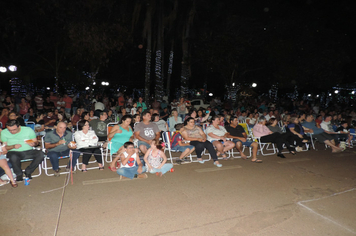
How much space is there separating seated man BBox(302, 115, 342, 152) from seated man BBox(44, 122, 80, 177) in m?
7.52

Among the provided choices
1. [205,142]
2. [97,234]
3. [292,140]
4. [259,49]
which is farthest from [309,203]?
[259,49]

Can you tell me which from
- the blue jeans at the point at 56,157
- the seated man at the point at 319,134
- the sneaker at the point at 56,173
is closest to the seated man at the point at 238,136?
the seated man at the point at 319,134

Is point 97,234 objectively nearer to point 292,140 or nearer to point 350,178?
point 350,178

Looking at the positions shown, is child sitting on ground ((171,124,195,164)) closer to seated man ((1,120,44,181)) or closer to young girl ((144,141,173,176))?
young girl ((144,141,173,176))

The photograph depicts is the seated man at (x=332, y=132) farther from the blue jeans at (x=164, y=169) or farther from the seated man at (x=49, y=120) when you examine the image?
the seated man at (x=49, y=120)

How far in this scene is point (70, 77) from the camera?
22.1 m

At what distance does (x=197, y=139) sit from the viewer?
258 inches

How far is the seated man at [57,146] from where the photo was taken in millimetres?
5332

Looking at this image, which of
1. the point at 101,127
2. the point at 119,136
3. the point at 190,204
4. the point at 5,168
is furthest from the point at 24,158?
the point at 190,204

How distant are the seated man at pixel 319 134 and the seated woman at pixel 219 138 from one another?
11.3ft

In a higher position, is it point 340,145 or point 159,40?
point 159,40

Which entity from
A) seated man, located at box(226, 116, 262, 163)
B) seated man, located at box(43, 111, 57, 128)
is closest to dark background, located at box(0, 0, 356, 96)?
seated man, located at box(43, 111, 57, 128)

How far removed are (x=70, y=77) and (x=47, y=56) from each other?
2414 mm

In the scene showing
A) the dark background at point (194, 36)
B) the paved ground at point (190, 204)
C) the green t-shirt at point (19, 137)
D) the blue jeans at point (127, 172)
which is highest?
the dark background at point (194, 36)
